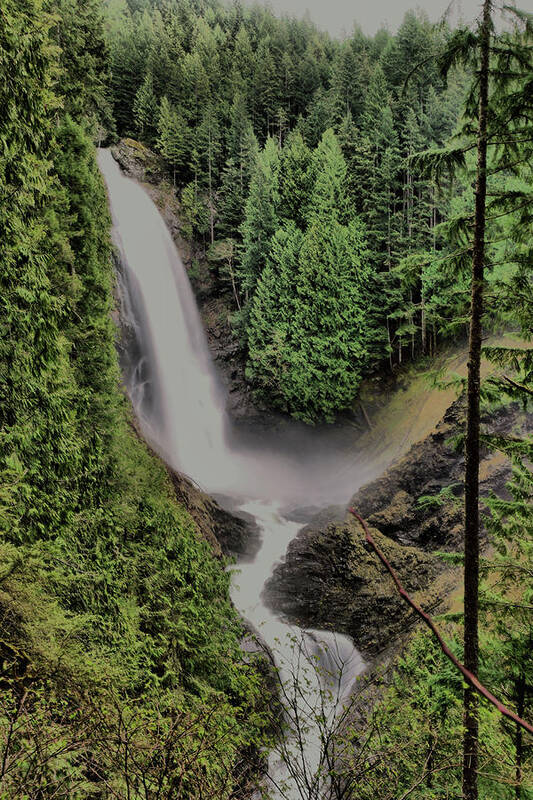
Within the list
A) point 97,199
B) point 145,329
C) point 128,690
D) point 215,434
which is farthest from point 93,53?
point 128,690

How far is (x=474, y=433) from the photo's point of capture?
16.1 feet

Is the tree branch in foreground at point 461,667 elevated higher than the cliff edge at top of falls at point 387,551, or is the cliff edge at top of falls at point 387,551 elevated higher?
the tree branch in foreground at point 461,667

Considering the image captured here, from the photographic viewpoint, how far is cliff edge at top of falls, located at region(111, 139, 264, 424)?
79.3ft

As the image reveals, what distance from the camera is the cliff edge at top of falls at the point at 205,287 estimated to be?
79.3 feet

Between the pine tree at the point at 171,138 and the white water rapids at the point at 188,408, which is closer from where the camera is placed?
the white water rapids at the point at 188,408

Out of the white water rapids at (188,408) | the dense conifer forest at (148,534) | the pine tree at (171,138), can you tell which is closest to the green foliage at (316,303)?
the white water rapids at (188,408)

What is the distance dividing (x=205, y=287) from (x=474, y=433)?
938 inches

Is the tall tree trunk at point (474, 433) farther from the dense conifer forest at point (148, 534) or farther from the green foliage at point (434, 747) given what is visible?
the green foliage at point (434, 747)

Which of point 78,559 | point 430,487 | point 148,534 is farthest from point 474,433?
point 430,487

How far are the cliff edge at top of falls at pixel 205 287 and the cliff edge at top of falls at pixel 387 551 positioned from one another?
8.97 metres

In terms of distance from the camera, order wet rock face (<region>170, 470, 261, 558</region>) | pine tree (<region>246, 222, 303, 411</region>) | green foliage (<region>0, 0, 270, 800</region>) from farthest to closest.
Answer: pine tree (<region>246, 222, 303, 411</region>) < wet rock face (<region>170, 470, 261, 558</region>) < green foliage (<region>0, 0, 270, 800</region>)

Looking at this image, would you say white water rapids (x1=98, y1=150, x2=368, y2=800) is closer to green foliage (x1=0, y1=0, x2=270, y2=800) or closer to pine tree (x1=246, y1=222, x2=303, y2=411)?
pine tree (x1=246, y1=222, x2=303, y2=411)

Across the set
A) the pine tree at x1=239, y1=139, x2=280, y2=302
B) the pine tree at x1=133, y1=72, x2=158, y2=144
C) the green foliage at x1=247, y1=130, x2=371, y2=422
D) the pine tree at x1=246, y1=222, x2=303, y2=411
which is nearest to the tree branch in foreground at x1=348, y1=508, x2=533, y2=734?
the green foliage at x1=247, y1=130, x2=371, y2=422

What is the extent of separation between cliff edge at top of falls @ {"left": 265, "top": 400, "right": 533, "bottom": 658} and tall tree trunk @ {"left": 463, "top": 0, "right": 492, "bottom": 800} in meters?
6.93
